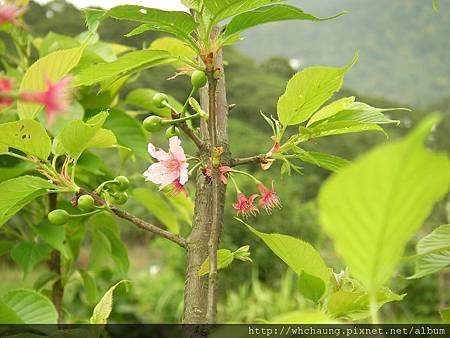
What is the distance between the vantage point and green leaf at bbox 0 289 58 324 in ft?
2.32

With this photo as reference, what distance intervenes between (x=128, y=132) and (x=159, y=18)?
44 centimetres

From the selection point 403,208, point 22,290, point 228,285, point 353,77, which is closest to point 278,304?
point 228,285

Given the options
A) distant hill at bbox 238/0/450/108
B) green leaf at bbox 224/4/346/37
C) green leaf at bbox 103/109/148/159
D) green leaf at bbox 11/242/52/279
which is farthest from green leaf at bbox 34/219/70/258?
distant hill at bbox 238/0/450/108

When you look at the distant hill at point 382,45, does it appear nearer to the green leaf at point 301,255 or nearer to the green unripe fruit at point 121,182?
the green unripe fruit at point 121,182

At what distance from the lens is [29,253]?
100 centimetres

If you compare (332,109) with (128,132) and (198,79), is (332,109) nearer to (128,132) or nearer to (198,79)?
(198,79)

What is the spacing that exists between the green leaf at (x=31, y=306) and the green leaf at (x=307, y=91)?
1.20 feet

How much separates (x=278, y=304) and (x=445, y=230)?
145 inches

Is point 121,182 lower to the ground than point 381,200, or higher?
higher

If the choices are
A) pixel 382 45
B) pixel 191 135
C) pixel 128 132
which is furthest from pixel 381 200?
pixel 382 45

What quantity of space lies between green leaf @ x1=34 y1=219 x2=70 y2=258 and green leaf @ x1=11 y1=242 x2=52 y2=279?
0.20 ft

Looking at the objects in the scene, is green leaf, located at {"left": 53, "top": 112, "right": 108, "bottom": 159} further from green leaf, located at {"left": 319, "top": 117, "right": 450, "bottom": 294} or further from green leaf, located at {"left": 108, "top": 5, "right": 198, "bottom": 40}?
green leaf, located at {"left": 319, "top": 117, "right": 450, "bottom": 294}

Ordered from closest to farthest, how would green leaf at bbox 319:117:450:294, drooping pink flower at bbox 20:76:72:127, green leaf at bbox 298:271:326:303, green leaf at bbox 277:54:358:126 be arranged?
green leaf at bbox 319:117:450:294 → drooping pink flower at bbox 20:76:72:127 → green leaf at bbox 298:271:326:303 → green leaf at bbox 277:54:358:126

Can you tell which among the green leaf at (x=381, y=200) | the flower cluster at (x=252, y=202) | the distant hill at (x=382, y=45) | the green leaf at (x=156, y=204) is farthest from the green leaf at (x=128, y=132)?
the distant hill at (x=382, y=45)
